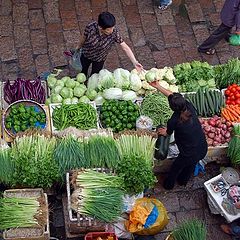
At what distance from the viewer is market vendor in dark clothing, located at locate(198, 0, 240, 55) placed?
8887 millimetres

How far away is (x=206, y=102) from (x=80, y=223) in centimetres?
261

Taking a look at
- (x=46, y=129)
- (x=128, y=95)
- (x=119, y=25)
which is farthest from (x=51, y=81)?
(x=119, y=25)

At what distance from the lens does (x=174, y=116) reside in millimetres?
7012

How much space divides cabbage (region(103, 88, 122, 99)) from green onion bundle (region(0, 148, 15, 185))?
5.61 feet

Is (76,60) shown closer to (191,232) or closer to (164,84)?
(164,84)

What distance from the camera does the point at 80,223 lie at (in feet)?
23.2

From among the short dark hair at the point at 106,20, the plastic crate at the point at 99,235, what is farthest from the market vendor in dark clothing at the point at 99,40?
the plastic crate at the point at 99,235

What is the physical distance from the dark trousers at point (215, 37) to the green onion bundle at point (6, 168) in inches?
159

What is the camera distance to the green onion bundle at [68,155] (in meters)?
7.25

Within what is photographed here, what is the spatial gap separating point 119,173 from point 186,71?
222cm

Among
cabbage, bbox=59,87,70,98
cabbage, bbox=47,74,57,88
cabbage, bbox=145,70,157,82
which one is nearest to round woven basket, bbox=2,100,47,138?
cabbage, bbox=59,87,70,98

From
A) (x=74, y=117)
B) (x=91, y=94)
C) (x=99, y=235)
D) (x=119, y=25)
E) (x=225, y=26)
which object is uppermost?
(x=119, y=25)

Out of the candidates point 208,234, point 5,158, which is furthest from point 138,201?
point 5,158

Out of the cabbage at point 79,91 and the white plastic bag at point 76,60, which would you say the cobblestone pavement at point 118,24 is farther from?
the cabbage at point 79,91
